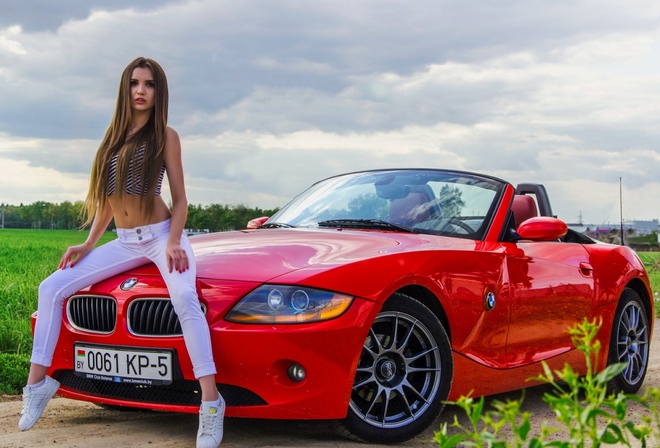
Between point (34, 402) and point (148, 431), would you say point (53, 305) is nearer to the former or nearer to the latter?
point (34, 402)

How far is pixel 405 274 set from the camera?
450cm

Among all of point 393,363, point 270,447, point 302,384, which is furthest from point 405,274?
point 270,447

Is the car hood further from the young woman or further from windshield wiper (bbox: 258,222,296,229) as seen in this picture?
windshield wiper (bbox: 258,222,296,229)

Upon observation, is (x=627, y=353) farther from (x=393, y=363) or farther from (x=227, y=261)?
(x=227, y=261)

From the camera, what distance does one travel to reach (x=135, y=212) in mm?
4641

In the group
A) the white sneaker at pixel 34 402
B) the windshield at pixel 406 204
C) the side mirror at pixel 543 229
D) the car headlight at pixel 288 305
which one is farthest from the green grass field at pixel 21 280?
the side mirror at pixel 543 229

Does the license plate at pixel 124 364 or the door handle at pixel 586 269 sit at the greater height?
the door handle at pixel 586 269

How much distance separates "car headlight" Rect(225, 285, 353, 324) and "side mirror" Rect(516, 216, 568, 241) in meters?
1.87

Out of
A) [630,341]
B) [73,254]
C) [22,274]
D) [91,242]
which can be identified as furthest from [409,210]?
[22,274]

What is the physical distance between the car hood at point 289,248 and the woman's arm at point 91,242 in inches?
19.3

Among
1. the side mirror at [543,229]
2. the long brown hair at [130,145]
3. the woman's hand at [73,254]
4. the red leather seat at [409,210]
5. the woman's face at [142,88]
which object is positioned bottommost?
the woman's hand at [73,254]

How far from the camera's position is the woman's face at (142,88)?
4.67 metres

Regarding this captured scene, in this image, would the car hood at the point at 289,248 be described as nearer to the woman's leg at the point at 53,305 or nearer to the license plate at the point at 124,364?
the woman's leg at the point at 53,305

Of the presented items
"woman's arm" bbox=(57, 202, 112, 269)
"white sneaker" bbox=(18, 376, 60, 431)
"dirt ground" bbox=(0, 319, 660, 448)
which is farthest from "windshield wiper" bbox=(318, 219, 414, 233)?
"white sneaker" bbox=(18, 376, 60, 431)
